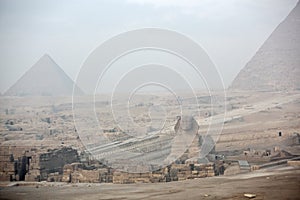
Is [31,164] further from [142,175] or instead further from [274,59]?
[274,59]

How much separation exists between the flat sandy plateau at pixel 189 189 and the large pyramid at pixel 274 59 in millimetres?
29092

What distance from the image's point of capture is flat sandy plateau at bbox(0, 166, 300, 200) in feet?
21.3

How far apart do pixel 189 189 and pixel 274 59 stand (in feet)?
107

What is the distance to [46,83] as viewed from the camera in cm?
4312

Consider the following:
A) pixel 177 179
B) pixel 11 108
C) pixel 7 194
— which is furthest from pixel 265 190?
pixel 11 108

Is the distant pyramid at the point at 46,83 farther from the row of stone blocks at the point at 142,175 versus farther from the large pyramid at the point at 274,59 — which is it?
the row of stone blocks at the point at 142,175

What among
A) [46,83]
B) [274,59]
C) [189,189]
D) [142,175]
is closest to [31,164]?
[142,175]

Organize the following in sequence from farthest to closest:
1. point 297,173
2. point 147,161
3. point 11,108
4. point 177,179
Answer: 1. point 11,108
2. point 147,161
3. point 177,179
4. point 297,173

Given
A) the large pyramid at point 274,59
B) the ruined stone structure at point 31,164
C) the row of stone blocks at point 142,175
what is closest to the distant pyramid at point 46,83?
the large pyramid at point 274,59

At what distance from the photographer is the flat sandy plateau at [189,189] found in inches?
256

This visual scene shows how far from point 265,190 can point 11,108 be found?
29515 millimetres

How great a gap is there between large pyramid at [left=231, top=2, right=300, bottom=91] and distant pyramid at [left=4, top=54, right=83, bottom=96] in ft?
48.0

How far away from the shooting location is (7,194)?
7512 mm

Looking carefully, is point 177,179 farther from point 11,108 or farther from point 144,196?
point 11,108
